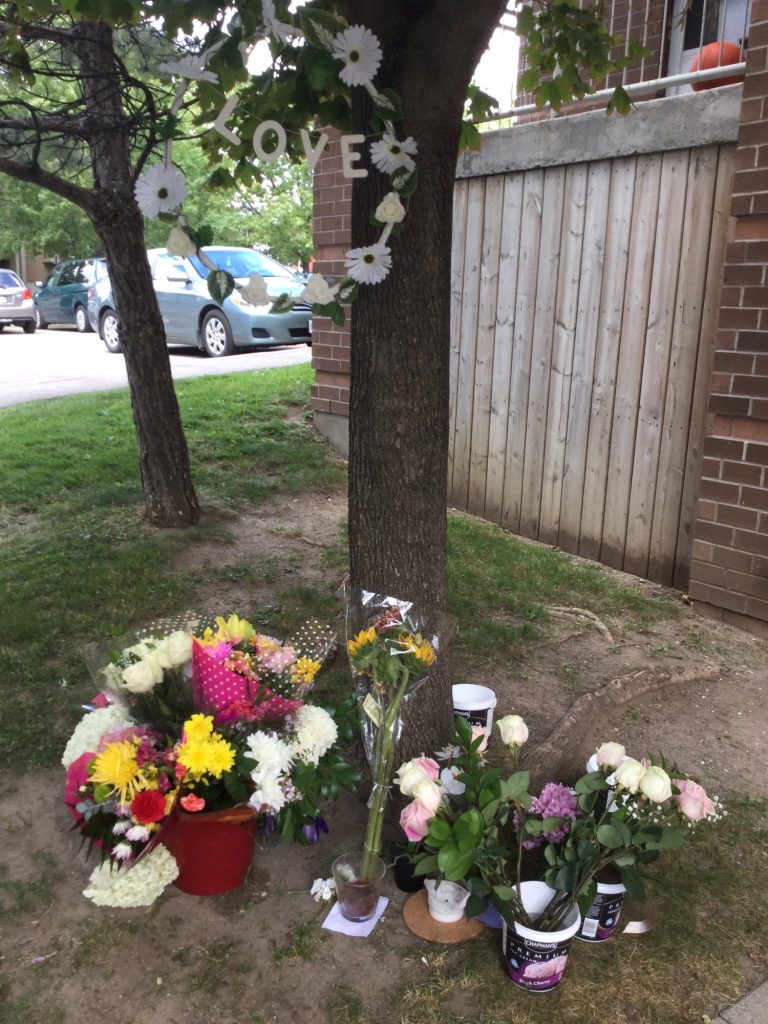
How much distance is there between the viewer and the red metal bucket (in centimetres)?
228

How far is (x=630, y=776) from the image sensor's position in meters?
2.10

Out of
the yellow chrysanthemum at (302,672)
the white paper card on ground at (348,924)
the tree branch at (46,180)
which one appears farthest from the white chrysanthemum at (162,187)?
the tree branch at (46,180)

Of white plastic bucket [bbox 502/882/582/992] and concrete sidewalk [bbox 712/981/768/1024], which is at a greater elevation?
white plastic bucket [bbox 502/882/582/992]

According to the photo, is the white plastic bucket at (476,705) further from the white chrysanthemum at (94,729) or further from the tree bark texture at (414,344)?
the white chrysanthemum at (94,729)

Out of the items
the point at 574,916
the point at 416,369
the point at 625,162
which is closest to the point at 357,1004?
the point at 574,916

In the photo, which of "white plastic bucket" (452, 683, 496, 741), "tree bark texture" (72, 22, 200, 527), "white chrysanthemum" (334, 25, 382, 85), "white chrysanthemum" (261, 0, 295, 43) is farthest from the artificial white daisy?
"tree bark texture" (72, 22, 200, 527)

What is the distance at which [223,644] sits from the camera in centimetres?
240

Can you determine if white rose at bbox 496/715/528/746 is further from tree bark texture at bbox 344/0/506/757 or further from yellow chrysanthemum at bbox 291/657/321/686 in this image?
yellow chrysanthemum at bbox 291/657/321/686

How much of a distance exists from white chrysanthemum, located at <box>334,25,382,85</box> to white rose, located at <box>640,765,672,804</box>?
182cm

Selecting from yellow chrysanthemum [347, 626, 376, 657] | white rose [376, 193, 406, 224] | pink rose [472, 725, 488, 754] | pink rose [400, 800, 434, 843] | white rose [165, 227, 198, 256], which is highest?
white rose [376, 193, 406, 224]

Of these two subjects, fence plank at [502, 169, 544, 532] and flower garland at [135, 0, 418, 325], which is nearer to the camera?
flower garland at [135, 0, 418, 325]

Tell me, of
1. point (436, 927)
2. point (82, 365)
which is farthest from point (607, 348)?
point (82, 365)

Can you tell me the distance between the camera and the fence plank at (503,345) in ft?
17.2

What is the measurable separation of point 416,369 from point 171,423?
294cm
